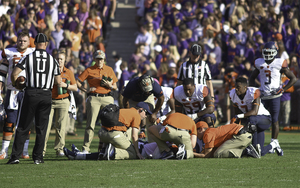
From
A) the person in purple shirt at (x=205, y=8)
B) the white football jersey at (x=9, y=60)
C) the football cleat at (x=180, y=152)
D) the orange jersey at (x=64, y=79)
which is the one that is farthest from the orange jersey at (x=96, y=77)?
the person in purple shirt at (x=205, y=8)

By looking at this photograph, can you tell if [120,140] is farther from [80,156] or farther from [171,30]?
[171,30]

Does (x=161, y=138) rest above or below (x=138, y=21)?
below

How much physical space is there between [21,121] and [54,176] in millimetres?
1274

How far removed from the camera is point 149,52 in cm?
1773

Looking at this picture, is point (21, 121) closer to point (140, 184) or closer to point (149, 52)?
point (140, 184)

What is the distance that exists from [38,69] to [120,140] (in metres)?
1.82

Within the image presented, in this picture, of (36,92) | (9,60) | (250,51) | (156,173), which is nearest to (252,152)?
(156,173)

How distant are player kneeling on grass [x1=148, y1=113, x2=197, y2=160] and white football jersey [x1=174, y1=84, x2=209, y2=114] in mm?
1228

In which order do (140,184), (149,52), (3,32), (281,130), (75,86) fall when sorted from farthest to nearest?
(149,52) → (3,32) → (281,130) → (75,86) → (140,184)

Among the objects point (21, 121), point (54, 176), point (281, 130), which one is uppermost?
point (21, 121)

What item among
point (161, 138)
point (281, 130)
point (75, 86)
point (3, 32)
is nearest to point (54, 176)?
point (161, 138)

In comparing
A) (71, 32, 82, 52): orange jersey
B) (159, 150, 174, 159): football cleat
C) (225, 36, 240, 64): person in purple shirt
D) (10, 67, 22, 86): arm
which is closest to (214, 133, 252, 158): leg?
(159, 150, 174, 159): football cleat

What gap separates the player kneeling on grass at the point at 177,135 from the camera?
8016mm

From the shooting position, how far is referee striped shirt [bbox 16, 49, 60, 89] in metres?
7.20
